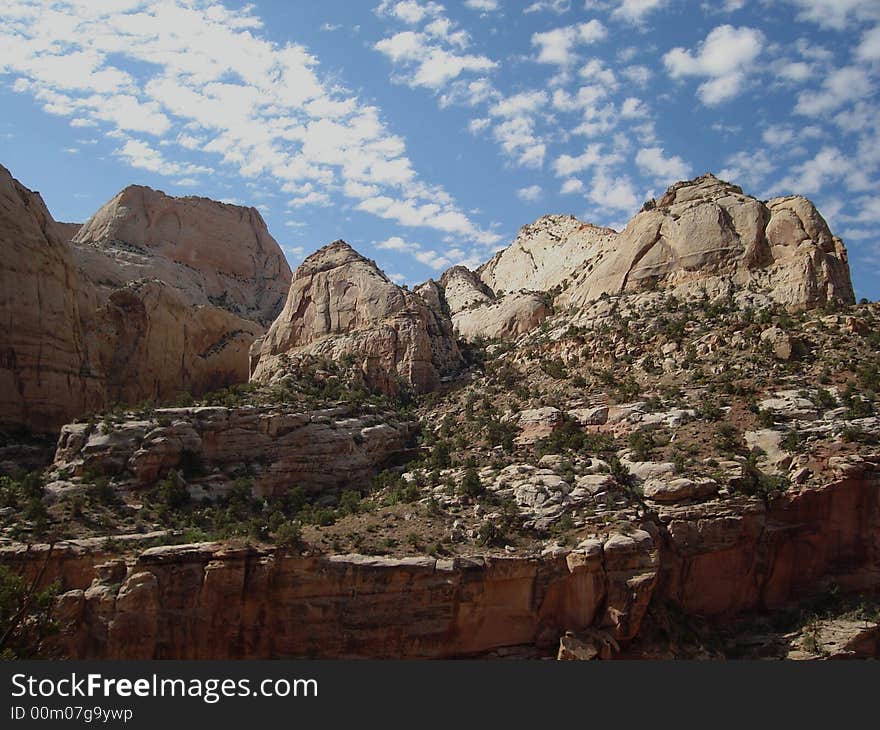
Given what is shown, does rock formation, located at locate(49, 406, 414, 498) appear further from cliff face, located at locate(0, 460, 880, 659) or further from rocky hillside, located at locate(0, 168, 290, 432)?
rocky hillside, located at locate(0, 168, 290, 432)

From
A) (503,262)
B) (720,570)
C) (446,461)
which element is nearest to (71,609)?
(446,461)

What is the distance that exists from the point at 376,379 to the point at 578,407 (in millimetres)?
16360

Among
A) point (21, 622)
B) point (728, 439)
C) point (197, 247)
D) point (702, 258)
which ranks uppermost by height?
point (197, 247)

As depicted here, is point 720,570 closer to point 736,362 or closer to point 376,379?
point 736,362

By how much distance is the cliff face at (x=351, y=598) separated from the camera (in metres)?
38.0

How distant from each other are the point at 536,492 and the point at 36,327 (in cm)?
3330

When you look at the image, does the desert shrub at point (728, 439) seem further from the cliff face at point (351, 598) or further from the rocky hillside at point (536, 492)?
the cliff face at point (351, 598)

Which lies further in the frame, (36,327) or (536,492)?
(36,327)

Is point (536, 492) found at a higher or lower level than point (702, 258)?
lower

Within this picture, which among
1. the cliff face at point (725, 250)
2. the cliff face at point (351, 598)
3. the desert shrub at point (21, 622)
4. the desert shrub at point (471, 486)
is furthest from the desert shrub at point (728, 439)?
the desert shrub at point (21, 622)

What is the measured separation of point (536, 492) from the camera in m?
44.7

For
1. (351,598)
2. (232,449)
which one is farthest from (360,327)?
(351,598)

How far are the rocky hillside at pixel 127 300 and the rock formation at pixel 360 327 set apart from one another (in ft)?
24.1

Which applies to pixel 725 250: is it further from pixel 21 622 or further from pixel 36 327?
pixel 21 622
